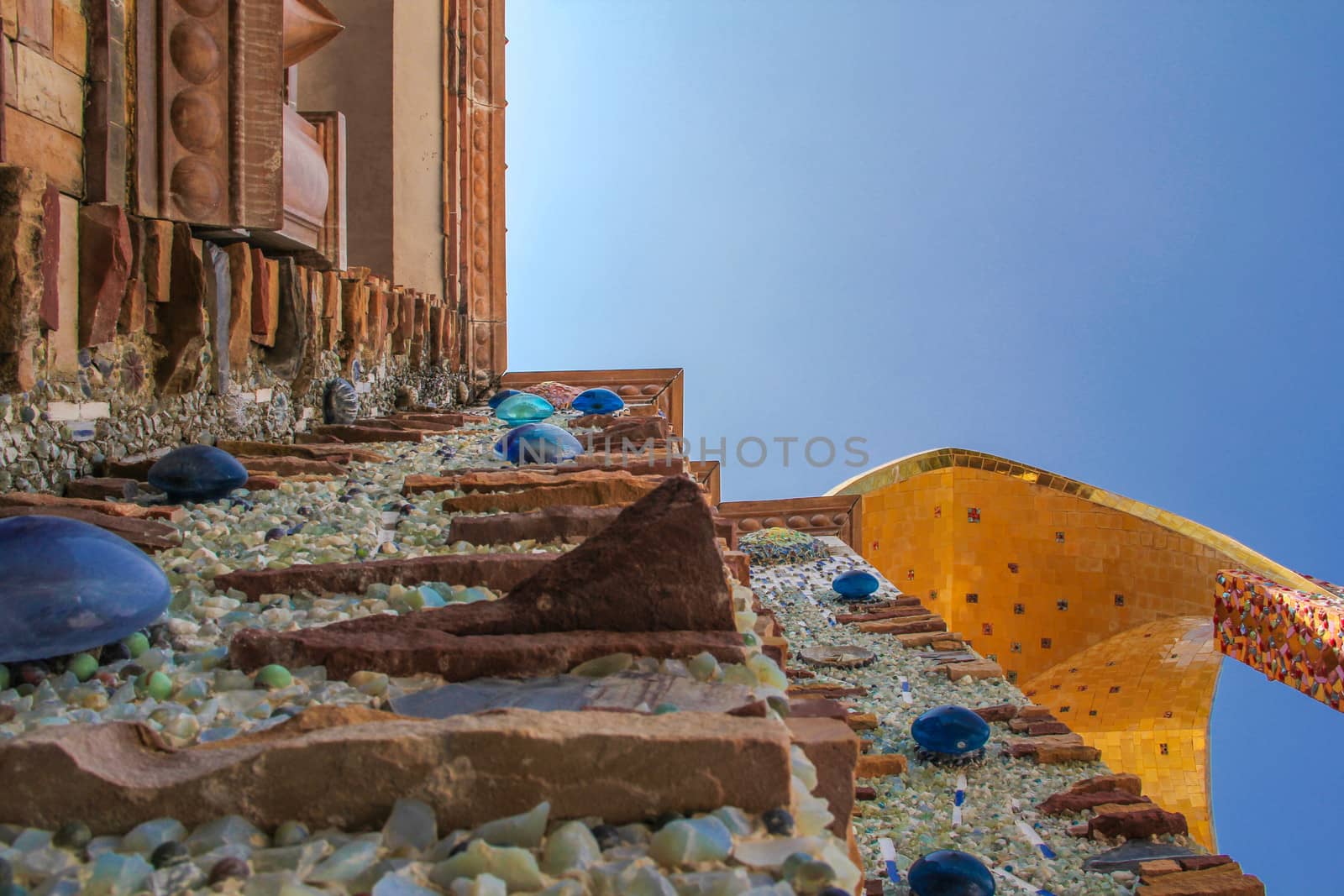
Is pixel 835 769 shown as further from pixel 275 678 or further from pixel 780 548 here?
pixel 780 548

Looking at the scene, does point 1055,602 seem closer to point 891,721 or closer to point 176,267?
point 891,721

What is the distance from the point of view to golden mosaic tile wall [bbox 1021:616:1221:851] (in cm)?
849

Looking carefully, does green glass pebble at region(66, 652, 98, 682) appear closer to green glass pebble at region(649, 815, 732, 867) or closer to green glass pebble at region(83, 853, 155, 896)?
green glass pebble at region(83, 853, 155, 896)

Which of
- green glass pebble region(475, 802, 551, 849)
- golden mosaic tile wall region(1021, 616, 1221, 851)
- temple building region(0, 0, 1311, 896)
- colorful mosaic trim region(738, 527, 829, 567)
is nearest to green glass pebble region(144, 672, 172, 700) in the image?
temple building region(0, 0, 1311, 896)

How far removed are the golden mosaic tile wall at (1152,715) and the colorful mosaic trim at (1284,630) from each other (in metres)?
1.14

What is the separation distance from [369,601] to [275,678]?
1.15 ft

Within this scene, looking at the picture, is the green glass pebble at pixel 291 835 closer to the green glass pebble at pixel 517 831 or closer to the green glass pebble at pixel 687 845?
the green glass pebble at pixel 517 831

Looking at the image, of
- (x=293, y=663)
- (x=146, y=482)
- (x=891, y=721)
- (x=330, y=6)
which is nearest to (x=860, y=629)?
(x=891, y=721)

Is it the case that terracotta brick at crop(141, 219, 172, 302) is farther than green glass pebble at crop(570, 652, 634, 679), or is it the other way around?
terracotta brick at crop(141, 219, 172, 302)

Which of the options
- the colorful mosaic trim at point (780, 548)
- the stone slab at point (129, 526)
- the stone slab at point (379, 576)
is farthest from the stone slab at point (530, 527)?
the colorful mosaic trim at point (780, 548)

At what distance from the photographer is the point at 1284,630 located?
679cm

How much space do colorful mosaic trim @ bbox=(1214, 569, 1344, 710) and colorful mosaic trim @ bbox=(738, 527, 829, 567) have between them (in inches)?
119

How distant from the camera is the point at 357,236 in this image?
6414mm

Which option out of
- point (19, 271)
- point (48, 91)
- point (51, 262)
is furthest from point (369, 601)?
point (48, 91)
